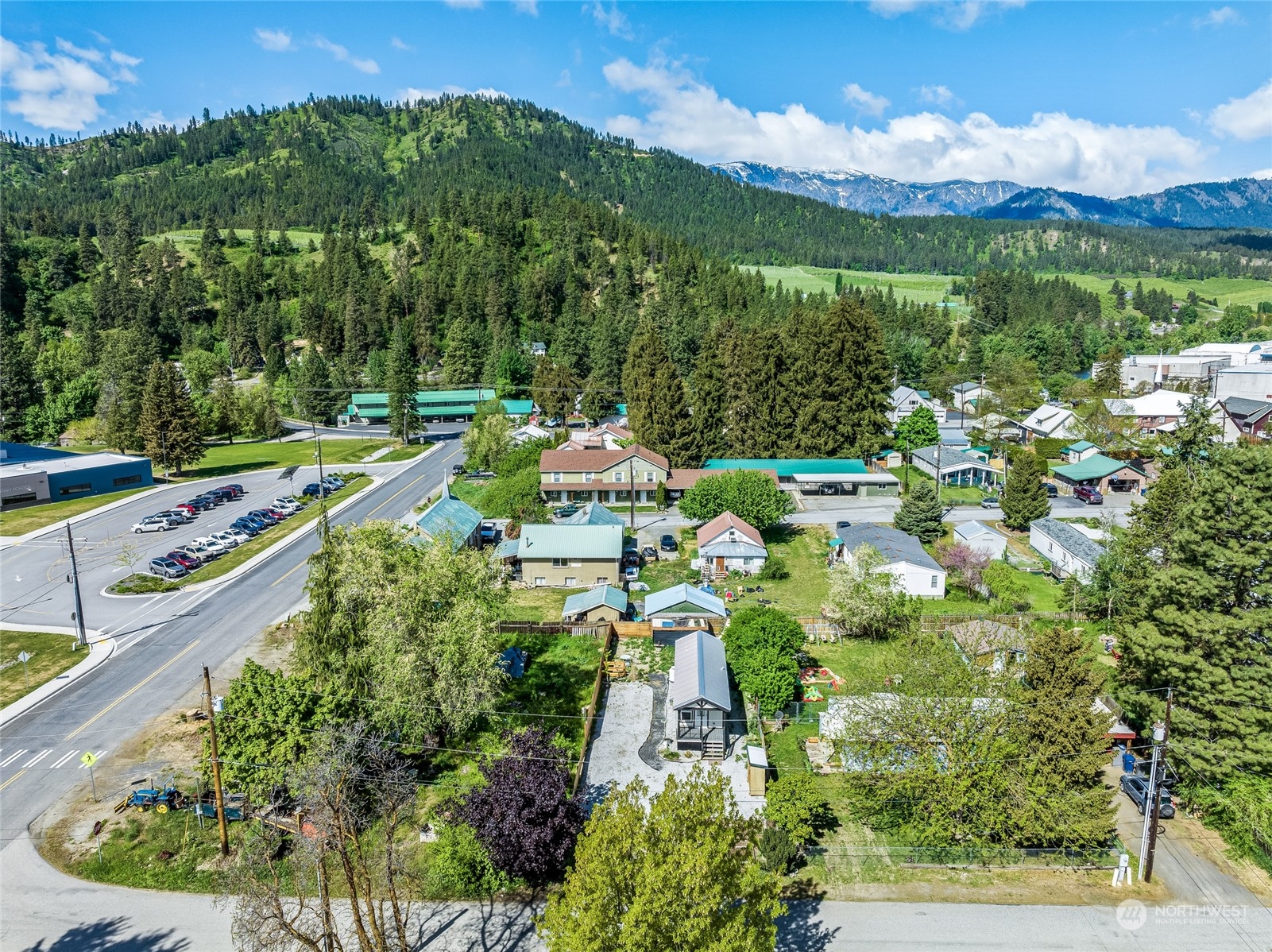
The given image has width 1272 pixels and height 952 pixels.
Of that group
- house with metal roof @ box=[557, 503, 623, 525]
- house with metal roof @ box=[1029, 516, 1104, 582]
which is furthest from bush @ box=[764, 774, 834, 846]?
house with metal roof @ box=[557, 503, 623, 525]

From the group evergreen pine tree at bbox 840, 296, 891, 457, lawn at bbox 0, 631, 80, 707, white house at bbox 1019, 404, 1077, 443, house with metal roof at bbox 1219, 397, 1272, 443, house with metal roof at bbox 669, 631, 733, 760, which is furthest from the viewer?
white house at bbox 1019, 404, 1077, 443

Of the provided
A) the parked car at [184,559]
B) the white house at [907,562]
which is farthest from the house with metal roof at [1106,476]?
the parked car at [184,559]

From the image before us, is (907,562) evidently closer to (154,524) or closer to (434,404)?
(154,524)

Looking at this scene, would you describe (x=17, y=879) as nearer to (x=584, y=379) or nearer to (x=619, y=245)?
Result: (x=584, y=379)

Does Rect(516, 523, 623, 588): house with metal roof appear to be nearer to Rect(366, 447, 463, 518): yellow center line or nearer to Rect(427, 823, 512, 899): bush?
Rect(366, 447, 463, 518): yellow center line

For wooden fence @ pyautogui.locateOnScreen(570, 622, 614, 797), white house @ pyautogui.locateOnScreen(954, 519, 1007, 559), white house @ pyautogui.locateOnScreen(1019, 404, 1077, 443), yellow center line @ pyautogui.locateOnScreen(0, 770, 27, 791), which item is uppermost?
white house @ pyautogui.locateOnScreen(1019, 404, 1077, 443)

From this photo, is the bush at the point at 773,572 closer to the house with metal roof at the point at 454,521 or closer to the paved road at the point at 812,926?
the house with metal roof at the point at 454,521
